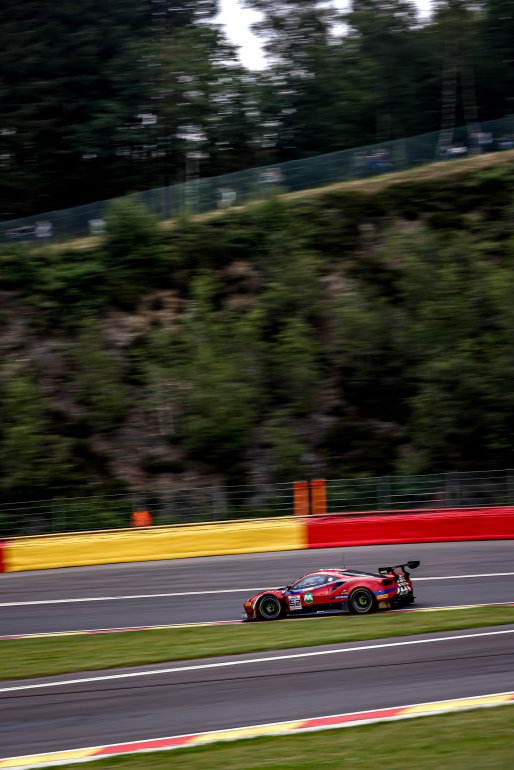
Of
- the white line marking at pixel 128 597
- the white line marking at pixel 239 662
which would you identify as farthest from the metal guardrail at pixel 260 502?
the white line marking at pixel 239 662

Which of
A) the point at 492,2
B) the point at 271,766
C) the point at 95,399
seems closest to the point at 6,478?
the point at 95,399

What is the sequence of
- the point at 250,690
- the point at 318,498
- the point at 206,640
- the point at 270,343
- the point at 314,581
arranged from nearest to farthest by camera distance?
1. the point at 250,690
2. the point at 206,640
3. the point at 314,581
4. the point at 318,498
5. the point at 270,343

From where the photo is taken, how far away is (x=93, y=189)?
169 feet

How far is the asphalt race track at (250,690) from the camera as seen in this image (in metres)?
9.77

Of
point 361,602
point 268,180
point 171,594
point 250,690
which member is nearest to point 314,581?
point 361,602

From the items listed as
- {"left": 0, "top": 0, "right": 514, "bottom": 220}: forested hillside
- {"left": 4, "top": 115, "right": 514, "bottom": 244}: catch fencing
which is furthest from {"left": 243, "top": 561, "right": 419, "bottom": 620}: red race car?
{"left": 0, "top": 0, "right": 514, "bottom": 220}: forested hillside

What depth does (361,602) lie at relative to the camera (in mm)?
15297

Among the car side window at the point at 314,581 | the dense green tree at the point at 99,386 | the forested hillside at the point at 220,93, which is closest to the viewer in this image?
the car side window at the point at 314,581

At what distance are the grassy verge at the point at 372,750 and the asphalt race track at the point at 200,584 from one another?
691cm

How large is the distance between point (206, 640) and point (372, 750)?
18.6ft

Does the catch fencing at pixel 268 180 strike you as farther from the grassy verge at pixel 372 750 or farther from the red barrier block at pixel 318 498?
the grassy verge at pixel 372 750

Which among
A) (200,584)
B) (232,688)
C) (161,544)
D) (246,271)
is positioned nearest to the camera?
(232,688)

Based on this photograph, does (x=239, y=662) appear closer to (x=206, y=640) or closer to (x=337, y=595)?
(x=206, y=640)

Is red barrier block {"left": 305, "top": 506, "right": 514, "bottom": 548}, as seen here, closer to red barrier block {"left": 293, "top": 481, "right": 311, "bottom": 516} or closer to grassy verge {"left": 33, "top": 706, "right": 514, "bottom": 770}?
red barrier block {"left": 293, "top": 481, "right": 311, "bottom": 516}
